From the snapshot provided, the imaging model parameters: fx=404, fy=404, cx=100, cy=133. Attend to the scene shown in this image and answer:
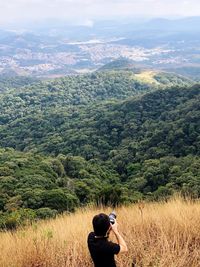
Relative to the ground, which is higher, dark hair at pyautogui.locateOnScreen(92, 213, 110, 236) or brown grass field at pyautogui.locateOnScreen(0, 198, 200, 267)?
dark hair at pyautogui.locateOnScreen(92, 213, 110, 236)

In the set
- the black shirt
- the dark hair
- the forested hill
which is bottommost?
the forested hill

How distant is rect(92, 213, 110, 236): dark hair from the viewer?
3893mm

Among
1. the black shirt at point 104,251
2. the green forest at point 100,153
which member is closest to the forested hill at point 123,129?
the green forest at point 100,153

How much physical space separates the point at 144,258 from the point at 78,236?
1186 millimetres

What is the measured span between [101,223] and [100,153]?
192 feet

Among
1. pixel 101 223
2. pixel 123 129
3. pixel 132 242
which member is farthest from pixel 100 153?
pixel 101 223

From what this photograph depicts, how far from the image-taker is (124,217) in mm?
6488

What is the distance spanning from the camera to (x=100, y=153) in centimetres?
6241

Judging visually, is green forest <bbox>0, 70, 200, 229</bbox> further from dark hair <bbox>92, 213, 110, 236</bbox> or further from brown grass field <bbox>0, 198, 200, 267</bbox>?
dark hair <bbox>92, 213, 110, 236</bbox>

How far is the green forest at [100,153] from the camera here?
95.3ft

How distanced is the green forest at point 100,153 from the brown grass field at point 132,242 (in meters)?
10.5

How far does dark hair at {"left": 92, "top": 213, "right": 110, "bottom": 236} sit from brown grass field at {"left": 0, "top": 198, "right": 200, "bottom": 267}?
1.15 m

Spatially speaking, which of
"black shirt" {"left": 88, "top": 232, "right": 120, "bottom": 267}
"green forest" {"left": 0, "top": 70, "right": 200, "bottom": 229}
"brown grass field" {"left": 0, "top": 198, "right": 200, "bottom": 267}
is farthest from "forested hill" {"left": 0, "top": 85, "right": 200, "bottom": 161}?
"black shirt" {"left": 88, "top": 232, "right": 120, "bottom": 267}

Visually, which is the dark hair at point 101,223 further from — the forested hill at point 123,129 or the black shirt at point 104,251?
the forested hill at point 123,129
